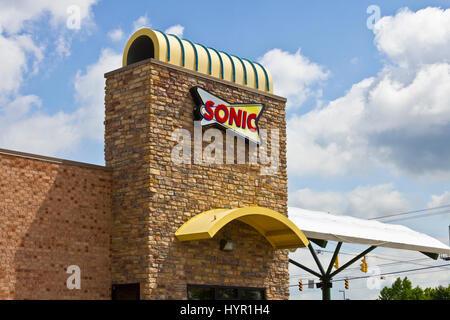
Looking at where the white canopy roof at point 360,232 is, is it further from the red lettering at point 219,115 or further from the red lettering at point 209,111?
the red lettering at point 209,111

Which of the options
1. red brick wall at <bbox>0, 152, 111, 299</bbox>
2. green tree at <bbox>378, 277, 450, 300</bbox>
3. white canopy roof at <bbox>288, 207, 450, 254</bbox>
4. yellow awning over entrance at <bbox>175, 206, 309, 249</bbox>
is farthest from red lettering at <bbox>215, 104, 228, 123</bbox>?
green tree at <bbox>378, 277, 450, 300</bbox>

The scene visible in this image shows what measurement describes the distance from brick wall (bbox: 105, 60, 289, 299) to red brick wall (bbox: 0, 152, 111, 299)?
461 mm

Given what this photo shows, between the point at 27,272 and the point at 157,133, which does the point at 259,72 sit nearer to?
the point at 157,133

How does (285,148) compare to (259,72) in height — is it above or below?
below

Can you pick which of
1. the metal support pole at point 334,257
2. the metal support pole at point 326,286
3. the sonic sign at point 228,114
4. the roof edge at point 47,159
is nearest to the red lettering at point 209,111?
the sonic sign at point 228,114

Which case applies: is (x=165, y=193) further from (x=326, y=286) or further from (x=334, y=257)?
(x=326, y=286)

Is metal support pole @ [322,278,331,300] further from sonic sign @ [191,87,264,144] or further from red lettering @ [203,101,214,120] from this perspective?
red lettering @ [203,101,214,120]

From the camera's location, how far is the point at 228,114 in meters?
18.5

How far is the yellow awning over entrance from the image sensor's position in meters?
16.3

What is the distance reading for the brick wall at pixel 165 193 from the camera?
16.5 m
